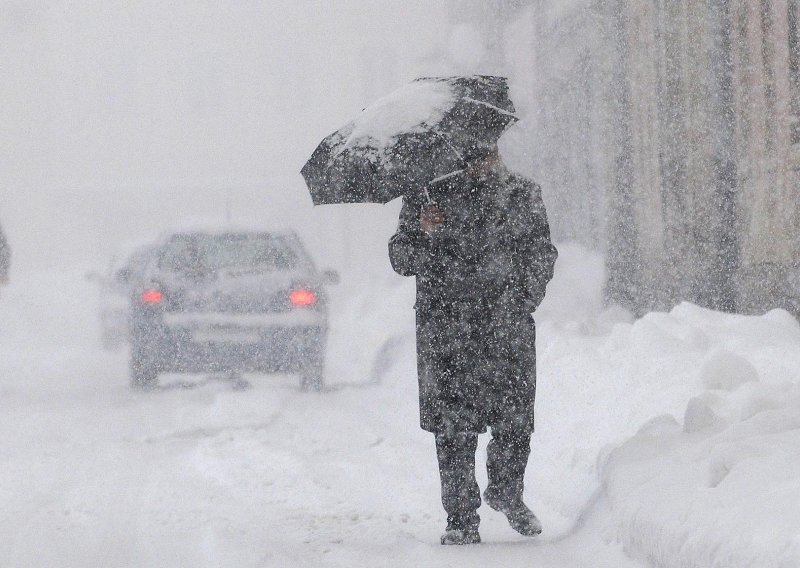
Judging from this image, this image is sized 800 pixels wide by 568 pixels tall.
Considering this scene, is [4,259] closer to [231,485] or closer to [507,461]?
[231,485]

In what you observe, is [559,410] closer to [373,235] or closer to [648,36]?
[648,36]

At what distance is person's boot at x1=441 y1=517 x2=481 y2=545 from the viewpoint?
5027mm

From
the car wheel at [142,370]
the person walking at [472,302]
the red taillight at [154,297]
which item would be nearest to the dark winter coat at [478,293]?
the person walking at [472,302]

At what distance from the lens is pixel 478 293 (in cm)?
503

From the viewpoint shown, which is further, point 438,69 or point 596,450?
point 438,69

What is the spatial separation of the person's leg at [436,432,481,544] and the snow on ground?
0.46 feet

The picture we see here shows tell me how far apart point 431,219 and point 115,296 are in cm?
1106

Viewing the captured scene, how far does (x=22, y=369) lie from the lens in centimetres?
1387

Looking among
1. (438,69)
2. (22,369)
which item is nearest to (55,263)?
(438,69)

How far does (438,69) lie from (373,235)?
4515cm

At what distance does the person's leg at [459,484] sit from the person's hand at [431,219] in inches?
33.0

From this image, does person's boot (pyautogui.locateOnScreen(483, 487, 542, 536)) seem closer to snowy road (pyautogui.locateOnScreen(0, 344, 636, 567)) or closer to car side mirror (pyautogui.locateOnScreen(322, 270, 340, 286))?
snowy road (pyautogui.locateOnScreen(0, 344, 636, 567))

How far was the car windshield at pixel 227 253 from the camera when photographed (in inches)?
429

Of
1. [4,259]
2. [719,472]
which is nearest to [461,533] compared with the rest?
[719,472]
